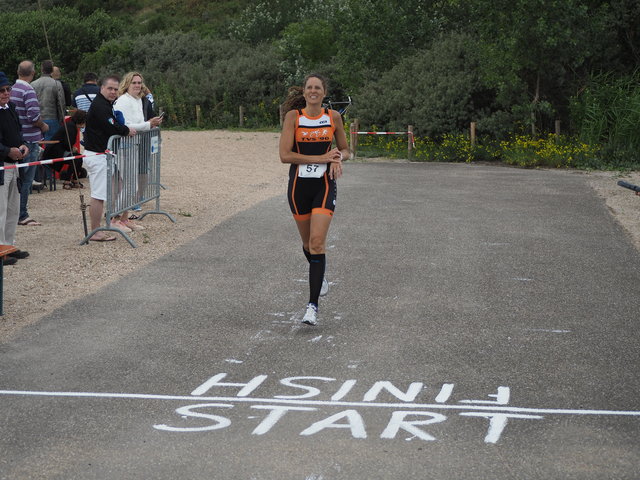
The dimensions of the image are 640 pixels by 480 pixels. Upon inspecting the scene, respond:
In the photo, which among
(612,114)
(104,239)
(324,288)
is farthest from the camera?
(612,114)

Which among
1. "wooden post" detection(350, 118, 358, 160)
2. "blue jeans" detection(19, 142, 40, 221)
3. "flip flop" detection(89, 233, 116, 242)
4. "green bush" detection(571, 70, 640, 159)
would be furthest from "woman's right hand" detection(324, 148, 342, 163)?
"wooden post" detection(350, 118, 358, 160)

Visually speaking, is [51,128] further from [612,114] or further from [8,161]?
[612,114]

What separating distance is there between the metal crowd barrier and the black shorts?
3.84 m

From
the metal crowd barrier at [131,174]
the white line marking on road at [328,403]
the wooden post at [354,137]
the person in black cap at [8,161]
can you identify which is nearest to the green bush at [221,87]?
the wooden post at [354,137]

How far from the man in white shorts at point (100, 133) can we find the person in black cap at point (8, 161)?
3.19ft

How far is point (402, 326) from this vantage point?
761cm

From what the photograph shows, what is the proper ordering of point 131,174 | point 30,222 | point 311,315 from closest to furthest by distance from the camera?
point 311,315
point 131,174
point 30,222

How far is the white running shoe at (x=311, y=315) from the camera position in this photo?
24.8ft

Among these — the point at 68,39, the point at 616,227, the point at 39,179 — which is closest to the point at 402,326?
the point at 616,227

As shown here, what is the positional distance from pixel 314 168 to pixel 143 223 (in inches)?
232

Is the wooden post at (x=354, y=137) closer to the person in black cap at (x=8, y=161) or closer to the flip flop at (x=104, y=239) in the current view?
the flip flop at (x=104, y=239)

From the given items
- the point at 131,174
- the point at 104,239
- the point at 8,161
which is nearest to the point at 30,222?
the point at 131,174

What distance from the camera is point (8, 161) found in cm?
1019

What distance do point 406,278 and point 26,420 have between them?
192 inches
